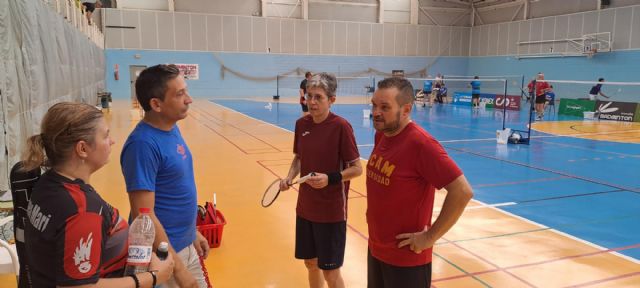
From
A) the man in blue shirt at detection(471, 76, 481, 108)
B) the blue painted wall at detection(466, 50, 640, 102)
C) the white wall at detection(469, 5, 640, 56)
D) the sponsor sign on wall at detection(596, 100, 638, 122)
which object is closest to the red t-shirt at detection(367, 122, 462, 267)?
the sponsor sign on wall at detection(596, 100, 638, 122)

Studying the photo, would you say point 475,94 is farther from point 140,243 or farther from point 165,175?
point 140,243

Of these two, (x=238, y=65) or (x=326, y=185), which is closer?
(x=326, y=185)

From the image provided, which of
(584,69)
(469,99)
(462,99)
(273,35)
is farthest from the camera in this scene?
(273,35)

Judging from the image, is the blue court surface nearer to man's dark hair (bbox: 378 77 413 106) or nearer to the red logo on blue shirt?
man's dark hair (bbox: 378 77 413 106)

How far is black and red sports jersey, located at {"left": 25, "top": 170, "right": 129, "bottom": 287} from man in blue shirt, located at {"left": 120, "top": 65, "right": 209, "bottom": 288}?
0.53 meters

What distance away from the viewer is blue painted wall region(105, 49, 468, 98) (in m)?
35.1

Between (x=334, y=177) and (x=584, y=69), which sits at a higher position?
(x=584, y=69)

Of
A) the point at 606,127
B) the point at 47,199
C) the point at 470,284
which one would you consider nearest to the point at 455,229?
the point at 470,284

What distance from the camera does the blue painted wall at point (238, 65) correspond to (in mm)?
35125

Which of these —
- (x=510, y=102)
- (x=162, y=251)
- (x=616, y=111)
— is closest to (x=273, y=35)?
(x=510, y=102)

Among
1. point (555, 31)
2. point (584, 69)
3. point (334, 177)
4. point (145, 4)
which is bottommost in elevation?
point (334, 177)

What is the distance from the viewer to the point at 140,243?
214 cm

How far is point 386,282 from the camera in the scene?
2926 mm

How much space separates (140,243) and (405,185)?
1516mm
